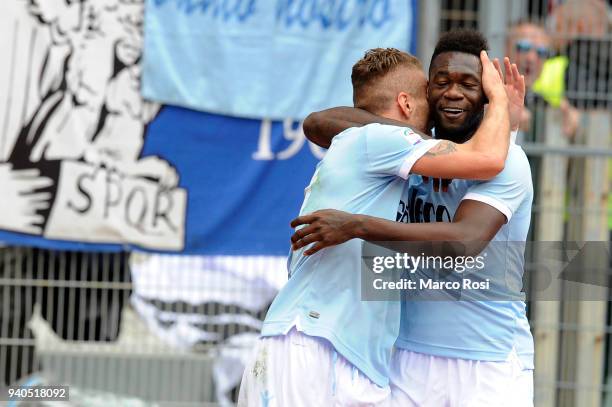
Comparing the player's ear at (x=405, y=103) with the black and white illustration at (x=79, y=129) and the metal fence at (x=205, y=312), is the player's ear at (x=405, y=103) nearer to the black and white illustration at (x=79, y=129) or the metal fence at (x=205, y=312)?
the metal fence at (x=205, y=312)

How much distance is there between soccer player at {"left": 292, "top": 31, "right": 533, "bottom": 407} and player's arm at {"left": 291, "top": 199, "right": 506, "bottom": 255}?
0.09 meters

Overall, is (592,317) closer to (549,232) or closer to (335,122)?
(549,232)

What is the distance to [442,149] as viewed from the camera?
148 inches

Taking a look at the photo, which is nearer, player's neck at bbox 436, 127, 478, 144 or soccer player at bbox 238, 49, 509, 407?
soccer player at bbox 238, 49, 509, 407

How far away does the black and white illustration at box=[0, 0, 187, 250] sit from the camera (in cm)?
654

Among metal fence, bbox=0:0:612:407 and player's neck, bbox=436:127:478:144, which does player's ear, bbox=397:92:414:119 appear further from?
metal fence, bbox=0:0:612:407

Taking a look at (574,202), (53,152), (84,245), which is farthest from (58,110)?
(574,202)

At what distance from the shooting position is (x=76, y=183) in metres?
6.57


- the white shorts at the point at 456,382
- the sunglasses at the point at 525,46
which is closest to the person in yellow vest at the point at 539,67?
the sunglasses at the point at 525,46

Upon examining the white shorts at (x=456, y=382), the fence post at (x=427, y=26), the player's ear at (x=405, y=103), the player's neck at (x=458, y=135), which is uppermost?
the fence post at (x=427, y=26)

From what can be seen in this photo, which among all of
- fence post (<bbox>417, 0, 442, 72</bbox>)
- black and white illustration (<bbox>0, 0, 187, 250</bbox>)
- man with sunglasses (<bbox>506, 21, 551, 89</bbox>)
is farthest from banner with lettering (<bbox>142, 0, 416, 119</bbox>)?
man with sunglasses (<bbox>506, 21, 551, 89</bbox>)

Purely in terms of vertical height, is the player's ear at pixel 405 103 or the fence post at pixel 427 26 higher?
the fence post at pixel 427 26

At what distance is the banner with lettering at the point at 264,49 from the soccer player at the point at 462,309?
255 centimetres

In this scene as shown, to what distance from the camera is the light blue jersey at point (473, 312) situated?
13.3 ft
